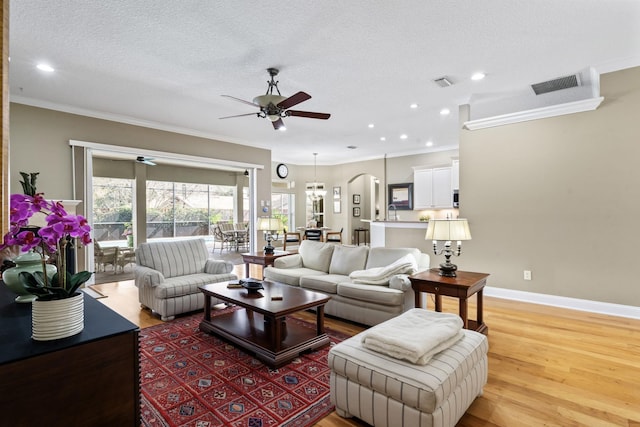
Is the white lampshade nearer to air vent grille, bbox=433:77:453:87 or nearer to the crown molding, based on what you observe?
air vent grille, bbox=433:77:453:87

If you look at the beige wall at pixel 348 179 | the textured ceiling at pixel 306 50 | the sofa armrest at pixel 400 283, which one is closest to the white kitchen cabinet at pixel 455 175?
the beige wall at pixel 348 179

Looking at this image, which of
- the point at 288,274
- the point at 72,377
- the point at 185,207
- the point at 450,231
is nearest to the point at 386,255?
the point at 450,231

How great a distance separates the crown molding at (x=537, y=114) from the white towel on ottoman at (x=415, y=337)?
350 centimetres

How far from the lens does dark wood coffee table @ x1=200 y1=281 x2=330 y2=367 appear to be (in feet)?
8.82

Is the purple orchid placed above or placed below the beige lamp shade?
above

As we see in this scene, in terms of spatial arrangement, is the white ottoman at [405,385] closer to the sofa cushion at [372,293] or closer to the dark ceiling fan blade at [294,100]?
the sofa cushion at [372,293]

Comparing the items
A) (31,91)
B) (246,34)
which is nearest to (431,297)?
(246,34)

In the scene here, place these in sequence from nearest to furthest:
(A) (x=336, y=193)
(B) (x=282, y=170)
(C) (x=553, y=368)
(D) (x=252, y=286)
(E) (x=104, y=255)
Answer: (C) (x=553, y=368), (D) (x=252, y=286), (E) (x=104, y=255), (B) (x=282, y=170), (A) (x=336, y=193)

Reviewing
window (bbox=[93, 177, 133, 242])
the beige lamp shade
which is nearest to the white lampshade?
the beige lamp shade

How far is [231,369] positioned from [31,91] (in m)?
4.62

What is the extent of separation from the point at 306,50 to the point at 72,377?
3.15 meters

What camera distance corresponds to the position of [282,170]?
33.5 feet

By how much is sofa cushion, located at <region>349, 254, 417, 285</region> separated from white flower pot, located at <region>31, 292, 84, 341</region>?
2839 mm

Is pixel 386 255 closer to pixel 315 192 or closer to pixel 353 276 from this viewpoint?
pixel 353 276
